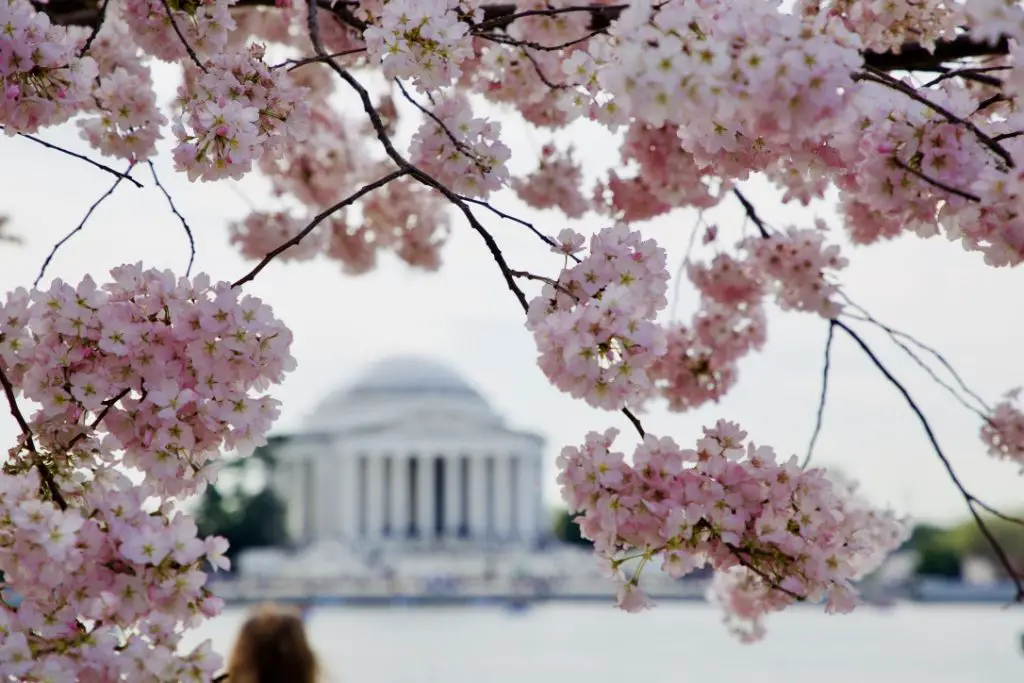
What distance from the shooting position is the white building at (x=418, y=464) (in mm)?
81312

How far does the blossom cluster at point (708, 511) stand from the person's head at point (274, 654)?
2709mm

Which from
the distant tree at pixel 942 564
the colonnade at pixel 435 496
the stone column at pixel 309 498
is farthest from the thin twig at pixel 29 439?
the distant tree at pixel 942 564

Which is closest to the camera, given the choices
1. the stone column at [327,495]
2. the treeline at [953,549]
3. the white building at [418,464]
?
Answer: the white building at [418,464]

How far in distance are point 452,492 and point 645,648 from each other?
2078 inches

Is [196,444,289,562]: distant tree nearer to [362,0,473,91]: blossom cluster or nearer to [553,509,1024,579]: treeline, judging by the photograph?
[553,509,1024,579]: treeline

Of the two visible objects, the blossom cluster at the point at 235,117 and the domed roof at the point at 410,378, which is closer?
the blossom cluster at the point at 235,117

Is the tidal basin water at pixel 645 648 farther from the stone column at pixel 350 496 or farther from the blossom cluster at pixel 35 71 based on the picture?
the stone column at pixel 350 496

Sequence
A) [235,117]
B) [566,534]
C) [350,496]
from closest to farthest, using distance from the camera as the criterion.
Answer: [235,117] < [350,496] < [566,534]

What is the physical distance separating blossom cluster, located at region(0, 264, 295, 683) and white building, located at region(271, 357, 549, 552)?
76.7m

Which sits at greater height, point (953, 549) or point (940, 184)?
point (953, 549)

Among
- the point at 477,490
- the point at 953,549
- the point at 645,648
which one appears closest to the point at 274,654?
the point at 645,648

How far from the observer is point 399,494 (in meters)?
83.7

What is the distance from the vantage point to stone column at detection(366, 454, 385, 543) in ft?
273

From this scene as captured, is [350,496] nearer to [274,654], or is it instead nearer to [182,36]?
[274,654]
